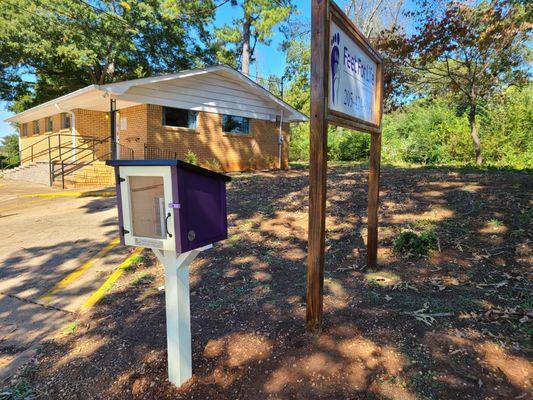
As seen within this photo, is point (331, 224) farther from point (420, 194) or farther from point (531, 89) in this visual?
point (531, 89)

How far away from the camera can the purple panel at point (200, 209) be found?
A: 233cm

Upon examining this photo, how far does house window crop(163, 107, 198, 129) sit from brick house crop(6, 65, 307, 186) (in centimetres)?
4

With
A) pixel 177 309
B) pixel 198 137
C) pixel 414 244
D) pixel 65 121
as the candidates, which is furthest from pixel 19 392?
pixel 65 121

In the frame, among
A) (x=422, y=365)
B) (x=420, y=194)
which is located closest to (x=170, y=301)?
(x=422, y=365)

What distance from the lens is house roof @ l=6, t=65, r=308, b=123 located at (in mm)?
13135

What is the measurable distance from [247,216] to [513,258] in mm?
4196

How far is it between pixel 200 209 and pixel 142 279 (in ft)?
8.46

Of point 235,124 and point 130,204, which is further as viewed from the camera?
point 235,124

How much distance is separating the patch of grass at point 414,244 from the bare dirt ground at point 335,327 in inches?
4.4

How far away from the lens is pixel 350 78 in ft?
10.8

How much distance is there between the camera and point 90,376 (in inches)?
110

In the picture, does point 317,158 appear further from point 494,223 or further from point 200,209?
point 494,223

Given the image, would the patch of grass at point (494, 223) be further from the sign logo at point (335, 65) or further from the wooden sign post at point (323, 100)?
the sign logo at point (335, 65)

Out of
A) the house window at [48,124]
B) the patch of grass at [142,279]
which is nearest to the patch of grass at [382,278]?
the patch of grass at [142,279]
